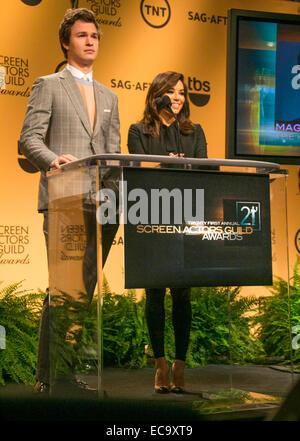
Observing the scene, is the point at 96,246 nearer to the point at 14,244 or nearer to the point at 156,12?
the point at 14,244

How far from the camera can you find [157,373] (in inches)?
81.0

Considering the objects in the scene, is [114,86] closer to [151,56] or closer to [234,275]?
[151,56]

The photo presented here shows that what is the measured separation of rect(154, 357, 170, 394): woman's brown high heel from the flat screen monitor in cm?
215

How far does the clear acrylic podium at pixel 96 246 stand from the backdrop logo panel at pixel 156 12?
11.0ft

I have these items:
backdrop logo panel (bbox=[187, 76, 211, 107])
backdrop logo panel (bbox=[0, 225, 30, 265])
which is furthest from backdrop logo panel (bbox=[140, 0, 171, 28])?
backdrop logo panel (bbox=[0, 225, 30, 265])

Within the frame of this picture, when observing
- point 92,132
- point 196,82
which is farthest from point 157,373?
point 196,82

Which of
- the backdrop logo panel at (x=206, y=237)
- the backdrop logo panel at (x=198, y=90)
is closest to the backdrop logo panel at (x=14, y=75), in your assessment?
the backdrop logo panel at (x=198, y=90)

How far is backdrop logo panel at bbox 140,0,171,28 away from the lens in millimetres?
5289

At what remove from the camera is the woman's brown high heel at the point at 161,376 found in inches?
80.0

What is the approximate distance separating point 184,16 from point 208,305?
388cm

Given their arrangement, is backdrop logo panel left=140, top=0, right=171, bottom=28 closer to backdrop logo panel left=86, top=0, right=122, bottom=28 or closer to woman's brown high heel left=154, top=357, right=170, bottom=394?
backdrop logo panel left=86, top=0, right=122, bottom=28

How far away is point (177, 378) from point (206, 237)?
476mm

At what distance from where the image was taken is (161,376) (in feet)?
6.74

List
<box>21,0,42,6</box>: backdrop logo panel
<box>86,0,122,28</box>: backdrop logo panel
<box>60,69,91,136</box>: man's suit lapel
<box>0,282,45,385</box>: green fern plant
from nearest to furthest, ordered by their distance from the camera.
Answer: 1. <box>60,69,91,136</box>: man's suit lapel
2. <box>0,282,45,385</box>: green fern plant
3. <box>21,0,42,6</box>: backdrop logo panel
4. <box>86,0,122,28</box>: backdrop logo panel
